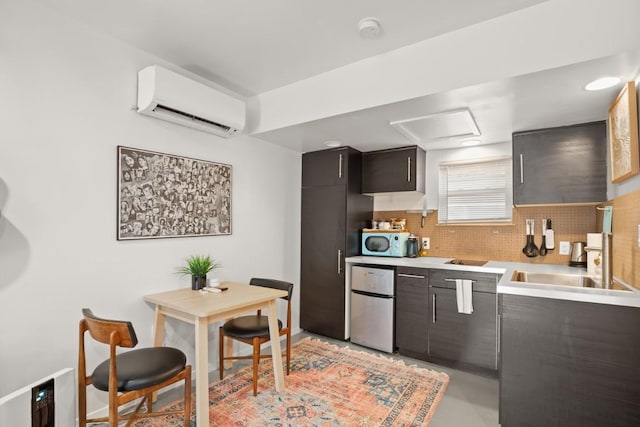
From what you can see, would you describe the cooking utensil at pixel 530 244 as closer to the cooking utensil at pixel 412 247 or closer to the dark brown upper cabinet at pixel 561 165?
the dark brown upper cabinet at pixel 561 165

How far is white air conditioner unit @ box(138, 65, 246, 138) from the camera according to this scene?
86.6 inches

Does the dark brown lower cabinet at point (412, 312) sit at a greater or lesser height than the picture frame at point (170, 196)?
lesser

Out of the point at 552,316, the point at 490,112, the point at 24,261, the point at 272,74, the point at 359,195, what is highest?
the point at 272,74

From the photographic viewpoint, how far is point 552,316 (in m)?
1.81

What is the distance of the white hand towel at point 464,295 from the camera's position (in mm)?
2830

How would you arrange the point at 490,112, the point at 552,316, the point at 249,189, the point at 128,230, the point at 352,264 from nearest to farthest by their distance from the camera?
the point at 552,316, the point at 128,230, the point at 490,112, the point at 249,189, the point at 352,264

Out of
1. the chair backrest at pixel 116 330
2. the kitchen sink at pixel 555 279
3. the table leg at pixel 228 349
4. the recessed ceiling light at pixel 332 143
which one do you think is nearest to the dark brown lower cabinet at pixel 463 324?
the kitchen sink at pixel 555 279

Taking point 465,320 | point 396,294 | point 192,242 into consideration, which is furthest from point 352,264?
point 192,242

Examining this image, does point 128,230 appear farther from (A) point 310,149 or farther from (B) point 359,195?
(B) point 359,195

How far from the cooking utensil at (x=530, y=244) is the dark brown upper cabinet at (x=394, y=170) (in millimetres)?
1077

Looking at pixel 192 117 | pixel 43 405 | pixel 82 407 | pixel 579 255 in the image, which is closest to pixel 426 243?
pixel 579 255

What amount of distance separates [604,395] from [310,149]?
3.08 m

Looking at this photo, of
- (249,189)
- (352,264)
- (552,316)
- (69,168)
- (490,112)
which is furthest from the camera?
(352,264)

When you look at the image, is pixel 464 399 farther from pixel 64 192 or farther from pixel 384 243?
pixel 64 192
